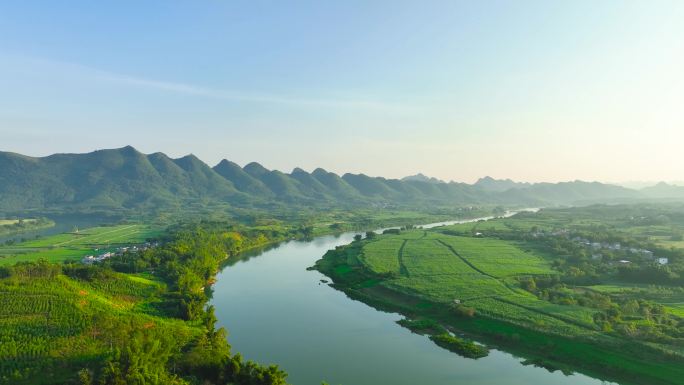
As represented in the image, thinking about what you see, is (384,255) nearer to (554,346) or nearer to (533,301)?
(533,301)

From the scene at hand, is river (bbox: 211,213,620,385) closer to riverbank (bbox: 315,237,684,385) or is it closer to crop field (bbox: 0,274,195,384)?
riverbank (bbox: 315,237,684,385)

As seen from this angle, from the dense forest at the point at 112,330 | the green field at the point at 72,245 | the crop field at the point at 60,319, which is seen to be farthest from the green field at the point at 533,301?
the green field at the point at 72,245

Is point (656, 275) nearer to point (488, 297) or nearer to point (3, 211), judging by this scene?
point (488, 297)

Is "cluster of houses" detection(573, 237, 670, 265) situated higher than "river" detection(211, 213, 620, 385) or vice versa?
"cluster of houses" detection(573, 237, 670, 265)

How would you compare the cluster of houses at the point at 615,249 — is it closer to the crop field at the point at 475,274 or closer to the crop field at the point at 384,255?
the crop field at the point at 475,274

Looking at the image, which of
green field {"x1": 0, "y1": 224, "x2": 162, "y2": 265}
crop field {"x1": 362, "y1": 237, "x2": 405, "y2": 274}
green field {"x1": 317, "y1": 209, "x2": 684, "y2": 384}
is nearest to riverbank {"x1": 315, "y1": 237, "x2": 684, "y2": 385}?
green field {"x1": 317, "y1": 209, "x2": 684, "y2": 384}

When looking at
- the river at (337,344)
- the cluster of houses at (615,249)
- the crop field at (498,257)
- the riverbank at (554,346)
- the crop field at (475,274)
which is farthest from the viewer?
the cluster of houses at (615,249)

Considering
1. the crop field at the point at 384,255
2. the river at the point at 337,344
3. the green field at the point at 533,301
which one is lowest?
the river at the point at 337,344

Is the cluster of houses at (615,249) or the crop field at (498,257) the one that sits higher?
the cluster of houses at (615,249)
